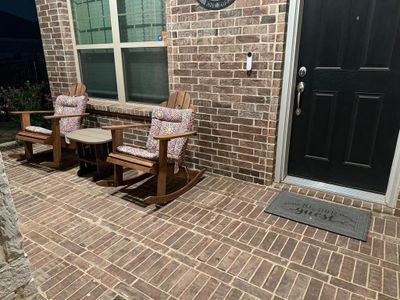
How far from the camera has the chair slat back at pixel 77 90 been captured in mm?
3648

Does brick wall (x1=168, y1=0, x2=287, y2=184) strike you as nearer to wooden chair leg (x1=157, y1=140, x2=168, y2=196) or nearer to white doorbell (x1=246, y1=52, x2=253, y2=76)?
white doorbell (x1=246, y1=52, x2=253, y2=76)

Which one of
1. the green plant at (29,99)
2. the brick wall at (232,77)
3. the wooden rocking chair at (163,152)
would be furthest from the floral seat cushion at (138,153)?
the green plant at (29,99)

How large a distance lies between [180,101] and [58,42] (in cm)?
224

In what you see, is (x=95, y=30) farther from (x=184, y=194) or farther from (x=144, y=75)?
(x=184, y=194)

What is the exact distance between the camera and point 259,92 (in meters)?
2.63

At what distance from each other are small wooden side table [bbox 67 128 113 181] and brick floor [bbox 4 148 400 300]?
1.34 feet

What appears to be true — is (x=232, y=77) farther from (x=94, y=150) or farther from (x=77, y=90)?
(x=77, y=90)

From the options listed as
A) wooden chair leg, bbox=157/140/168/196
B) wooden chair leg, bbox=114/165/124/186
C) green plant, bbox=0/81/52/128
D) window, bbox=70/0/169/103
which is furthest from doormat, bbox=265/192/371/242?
green plant, bbox=0/81/52/128

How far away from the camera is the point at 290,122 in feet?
8.93

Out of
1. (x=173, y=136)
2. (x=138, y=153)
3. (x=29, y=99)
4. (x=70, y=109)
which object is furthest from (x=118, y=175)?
(x=29, y=99)

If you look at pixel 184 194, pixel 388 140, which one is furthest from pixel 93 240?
pixel 388 140

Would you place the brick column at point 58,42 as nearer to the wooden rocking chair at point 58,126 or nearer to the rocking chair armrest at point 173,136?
the wooden rocking chair at point 58,126

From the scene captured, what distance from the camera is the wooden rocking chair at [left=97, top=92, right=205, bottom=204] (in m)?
2.46

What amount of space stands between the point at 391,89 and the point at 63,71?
3891 millimetres
